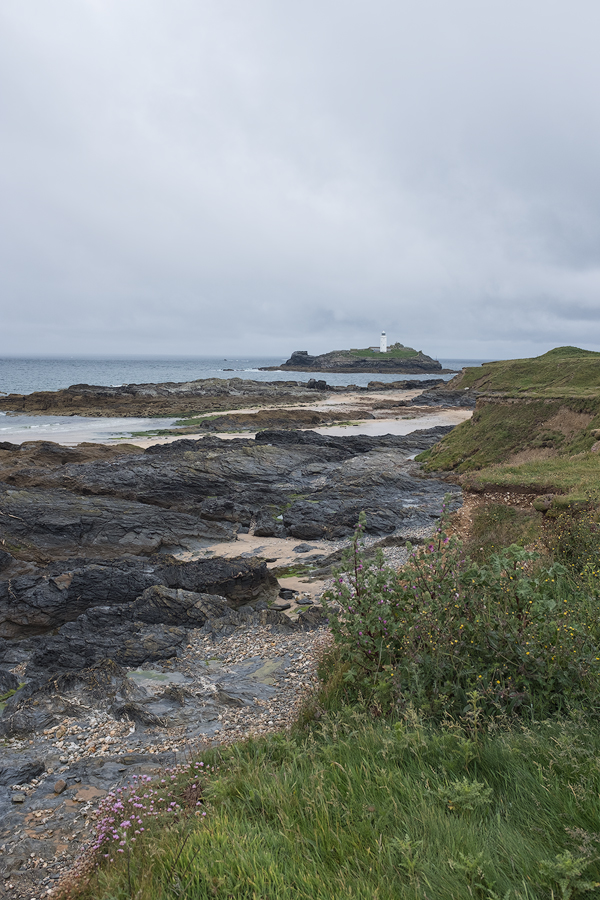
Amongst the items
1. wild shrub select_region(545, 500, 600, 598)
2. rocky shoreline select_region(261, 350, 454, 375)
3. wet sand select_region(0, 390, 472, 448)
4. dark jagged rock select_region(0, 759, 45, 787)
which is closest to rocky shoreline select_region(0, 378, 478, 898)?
dark jagged rock select_region(0, 759, 45, 787)

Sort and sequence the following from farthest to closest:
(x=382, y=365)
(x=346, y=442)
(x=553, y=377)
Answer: (x=382, y=365) → (x=553, y=377) → (x=346, y=442)

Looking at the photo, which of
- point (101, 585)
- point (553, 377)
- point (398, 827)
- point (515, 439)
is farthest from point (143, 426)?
point (398, 827)

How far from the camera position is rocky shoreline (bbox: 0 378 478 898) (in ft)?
20.6

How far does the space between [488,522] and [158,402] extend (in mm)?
61554

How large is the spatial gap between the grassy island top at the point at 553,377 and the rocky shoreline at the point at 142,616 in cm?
839

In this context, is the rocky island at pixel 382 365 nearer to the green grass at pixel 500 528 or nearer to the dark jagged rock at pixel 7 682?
the green grass at pixel 500 528

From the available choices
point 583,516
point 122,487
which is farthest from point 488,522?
point 122,487

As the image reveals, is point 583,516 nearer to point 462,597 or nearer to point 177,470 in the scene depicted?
point 462,597

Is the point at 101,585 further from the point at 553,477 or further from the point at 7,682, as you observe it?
the point at 553,477

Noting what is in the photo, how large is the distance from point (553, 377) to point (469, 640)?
45.7 m

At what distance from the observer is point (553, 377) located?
147ft

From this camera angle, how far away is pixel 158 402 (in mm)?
68875

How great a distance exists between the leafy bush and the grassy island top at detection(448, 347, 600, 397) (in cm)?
2029

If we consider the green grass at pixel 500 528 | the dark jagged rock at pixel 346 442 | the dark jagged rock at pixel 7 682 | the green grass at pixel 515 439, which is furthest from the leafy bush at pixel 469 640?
the dark jagged rock at pixel 346 442
